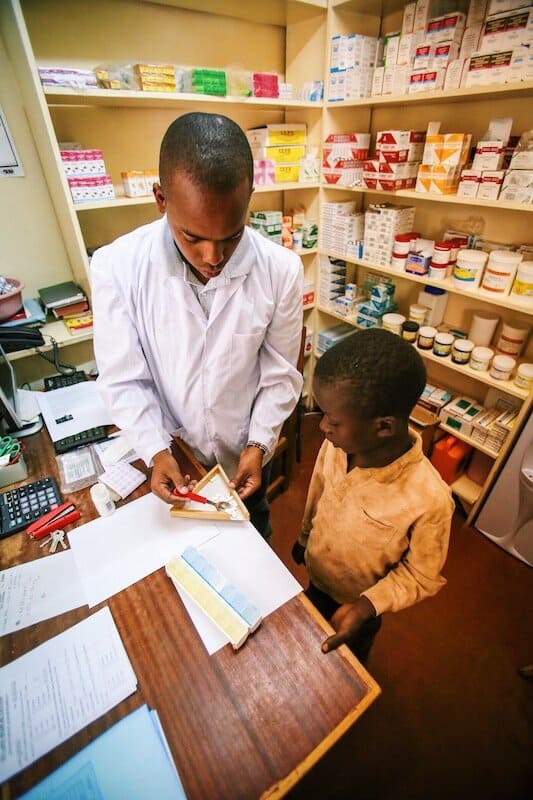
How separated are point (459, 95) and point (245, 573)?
1.83 metres

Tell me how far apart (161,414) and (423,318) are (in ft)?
5.06

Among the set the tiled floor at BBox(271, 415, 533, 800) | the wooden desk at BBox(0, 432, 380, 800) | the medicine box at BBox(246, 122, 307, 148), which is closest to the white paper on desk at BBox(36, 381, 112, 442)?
the wooden desk at BBox(0, 432, 380, 800)

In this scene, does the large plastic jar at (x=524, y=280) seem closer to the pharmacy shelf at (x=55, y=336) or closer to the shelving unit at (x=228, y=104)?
the shelving unit at (x=228, y=104)

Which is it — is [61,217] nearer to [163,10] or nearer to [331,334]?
[163,10]

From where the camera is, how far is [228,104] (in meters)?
1.71

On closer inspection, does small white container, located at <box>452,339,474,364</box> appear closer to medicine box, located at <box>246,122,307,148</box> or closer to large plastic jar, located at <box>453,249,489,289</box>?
large plastic jar, located at <box>453,249,489,289</box>

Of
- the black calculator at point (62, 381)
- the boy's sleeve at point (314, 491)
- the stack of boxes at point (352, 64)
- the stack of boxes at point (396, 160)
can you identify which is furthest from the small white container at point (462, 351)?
the black calculator at point (62, 381)

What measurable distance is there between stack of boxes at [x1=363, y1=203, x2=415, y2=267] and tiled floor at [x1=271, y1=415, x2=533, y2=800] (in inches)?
62.4

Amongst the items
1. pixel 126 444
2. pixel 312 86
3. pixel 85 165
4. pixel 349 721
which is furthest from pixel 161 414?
pixel 312 86

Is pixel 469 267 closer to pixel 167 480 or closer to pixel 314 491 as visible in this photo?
pixel 314 491

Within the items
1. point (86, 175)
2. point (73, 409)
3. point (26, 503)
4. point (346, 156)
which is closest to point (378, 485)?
point (26, 503)

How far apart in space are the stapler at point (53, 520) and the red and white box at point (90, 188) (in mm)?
1134

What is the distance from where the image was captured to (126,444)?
1148mm

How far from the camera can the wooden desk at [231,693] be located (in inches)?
22.7
